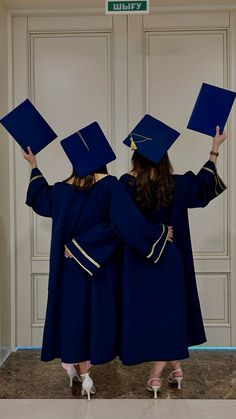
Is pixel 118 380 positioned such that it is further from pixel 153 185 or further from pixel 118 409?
pixel 153 185

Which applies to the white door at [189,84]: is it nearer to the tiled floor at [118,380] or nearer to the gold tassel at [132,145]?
the tiled floor at [118,380]

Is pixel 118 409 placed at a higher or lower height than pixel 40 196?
lower

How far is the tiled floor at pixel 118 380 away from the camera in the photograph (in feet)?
9.61

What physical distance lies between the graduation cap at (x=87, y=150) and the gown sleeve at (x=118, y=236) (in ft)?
0.50

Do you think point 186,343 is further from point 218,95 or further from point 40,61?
point 40,61

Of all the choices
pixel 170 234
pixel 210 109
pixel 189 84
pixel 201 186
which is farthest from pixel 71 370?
pixel 189 84

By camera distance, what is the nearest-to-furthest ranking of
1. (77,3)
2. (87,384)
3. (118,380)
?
(87,384) → (118,380) → (77,3)

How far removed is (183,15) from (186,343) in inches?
95.9

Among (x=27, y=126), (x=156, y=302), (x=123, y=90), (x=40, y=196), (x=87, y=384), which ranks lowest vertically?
(x=87, y=384)

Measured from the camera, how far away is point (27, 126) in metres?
2.95

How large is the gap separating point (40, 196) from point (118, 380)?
1.28 metres

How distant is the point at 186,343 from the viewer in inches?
112

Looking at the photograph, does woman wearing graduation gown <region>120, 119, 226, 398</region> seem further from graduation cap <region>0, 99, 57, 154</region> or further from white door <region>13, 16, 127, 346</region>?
white door <region>13, 16, 127, 346</region>

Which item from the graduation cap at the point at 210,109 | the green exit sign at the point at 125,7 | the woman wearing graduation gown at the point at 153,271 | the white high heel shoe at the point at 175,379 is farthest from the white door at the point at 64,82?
the white high heel shoe at the point at 175,379
